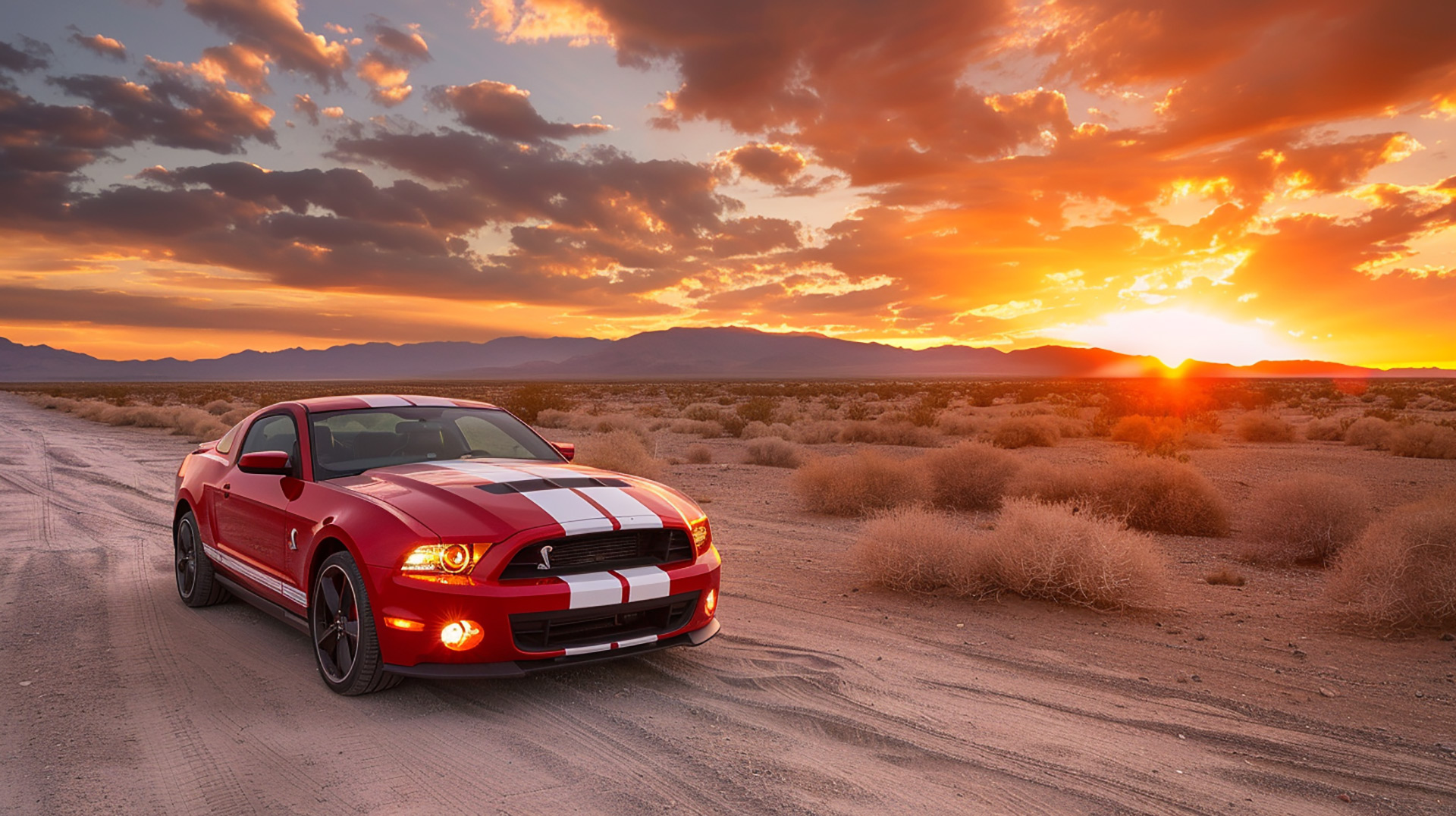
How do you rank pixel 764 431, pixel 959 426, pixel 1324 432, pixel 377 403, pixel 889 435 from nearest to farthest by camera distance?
pixel 377 403, pixel 889 435, pixel 1324 432, pixel 764 431, pixel 959 426

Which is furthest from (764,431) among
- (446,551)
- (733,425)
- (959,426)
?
(446,551)

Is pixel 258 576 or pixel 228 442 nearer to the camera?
pixel 258 576

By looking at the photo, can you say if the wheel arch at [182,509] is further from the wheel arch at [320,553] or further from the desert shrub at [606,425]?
the desert shrub at [606,425]

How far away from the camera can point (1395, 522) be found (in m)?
6.73

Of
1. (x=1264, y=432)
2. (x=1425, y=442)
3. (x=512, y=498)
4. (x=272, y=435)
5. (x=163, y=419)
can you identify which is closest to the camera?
(x=512, y=498)

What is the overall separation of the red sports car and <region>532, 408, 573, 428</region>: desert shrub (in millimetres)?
23351

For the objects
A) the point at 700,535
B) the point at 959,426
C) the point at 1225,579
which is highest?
the point at 700,535

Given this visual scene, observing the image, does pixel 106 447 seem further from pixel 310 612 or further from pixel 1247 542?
pixel 1247 542

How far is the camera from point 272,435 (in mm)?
6105

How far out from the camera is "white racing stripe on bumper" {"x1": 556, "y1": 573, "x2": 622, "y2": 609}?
4.18 meters

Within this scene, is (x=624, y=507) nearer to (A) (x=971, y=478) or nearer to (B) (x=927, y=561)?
(B) (x=927, y=561)

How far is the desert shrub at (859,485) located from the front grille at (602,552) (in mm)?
7357

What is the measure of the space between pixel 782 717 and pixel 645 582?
3.31ft

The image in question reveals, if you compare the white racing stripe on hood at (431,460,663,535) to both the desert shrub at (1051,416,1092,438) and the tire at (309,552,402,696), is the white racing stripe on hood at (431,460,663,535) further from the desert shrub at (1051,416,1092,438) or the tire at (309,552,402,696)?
the desert shrub at (1051,416,1092,438)
